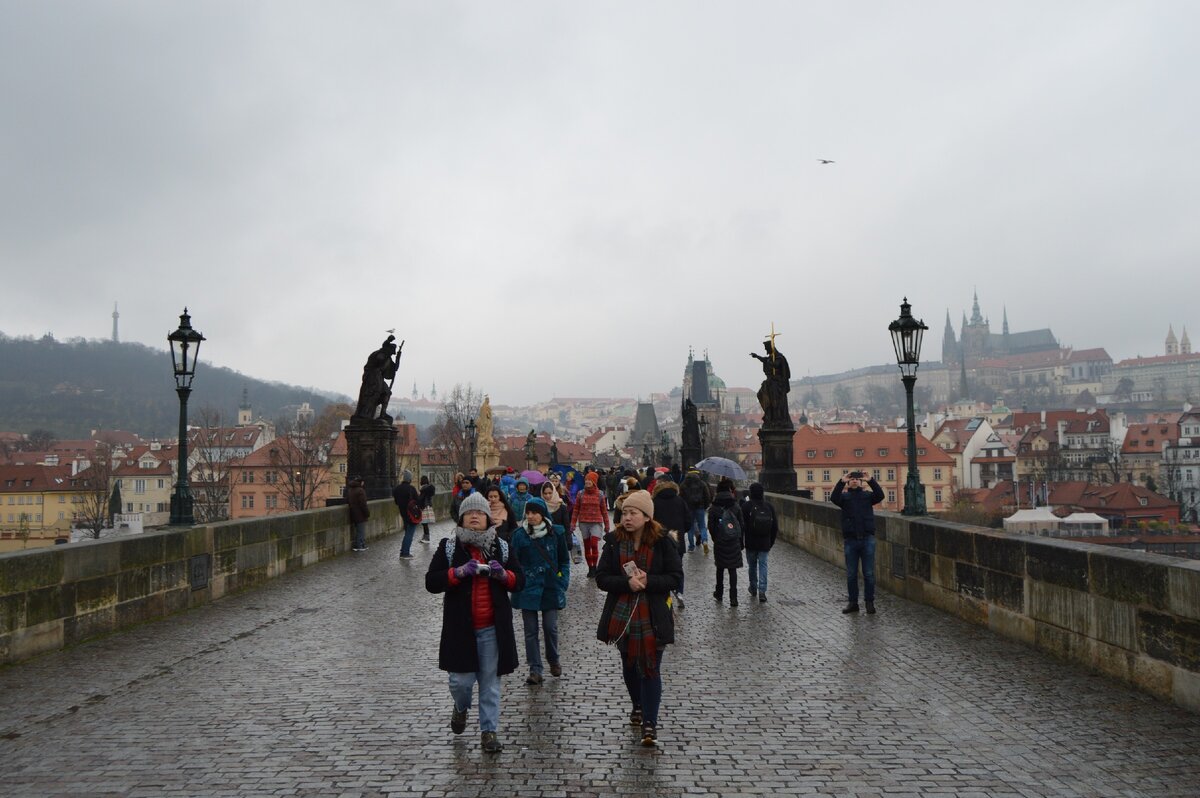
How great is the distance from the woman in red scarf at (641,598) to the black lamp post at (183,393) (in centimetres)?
791

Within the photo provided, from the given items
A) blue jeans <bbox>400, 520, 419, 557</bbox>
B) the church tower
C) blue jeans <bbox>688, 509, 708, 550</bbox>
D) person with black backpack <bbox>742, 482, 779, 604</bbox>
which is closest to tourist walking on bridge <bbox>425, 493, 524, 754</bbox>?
person with black backpack <bbox>742, 482, 779, 604</bbox>

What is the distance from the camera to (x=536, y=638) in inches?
289

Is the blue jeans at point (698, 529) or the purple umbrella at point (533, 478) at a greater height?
the purple umbrella at point (533, 478)

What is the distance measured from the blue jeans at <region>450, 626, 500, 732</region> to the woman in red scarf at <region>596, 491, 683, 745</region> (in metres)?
0.62

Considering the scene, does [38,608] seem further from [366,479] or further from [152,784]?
[366,479]

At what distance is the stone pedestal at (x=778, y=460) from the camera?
23.2 m

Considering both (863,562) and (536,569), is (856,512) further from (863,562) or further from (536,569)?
(536,569)

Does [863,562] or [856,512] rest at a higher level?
[856,512]

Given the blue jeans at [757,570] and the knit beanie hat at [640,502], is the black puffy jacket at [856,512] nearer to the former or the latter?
the blue jeans at [757,570]

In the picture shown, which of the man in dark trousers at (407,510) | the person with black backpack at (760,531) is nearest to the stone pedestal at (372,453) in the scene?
the man in dark trousers at (407,510)

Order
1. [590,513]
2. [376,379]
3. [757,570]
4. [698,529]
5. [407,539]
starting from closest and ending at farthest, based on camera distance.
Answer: [757,570]
[590,513]
[407,539]
[698,529]
[376,379]

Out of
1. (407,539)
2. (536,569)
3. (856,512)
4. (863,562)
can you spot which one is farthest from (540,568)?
(407,539)

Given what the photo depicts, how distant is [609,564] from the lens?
5844mm

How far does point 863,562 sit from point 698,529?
27.7 ft
